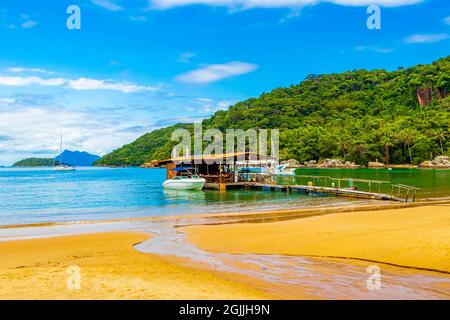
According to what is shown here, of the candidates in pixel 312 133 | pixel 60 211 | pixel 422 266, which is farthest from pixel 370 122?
pixel 422 266

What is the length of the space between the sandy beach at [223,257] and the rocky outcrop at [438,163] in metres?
110

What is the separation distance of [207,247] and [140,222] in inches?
386

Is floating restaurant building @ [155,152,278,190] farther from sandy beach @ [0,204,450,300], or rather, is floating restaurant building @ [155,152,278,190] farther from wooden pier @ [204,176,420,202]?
sandy beach @ [0,204,450,300]

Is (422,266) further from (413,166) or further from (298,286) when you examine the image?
(413,166)

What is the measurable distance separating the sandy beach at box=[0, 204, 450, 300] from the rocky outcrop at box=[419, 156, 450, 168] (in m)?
110

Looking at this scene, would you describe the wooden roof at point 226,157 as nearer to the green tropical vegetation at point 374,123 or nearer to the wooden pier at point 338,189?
the wooden pier at point 338,189

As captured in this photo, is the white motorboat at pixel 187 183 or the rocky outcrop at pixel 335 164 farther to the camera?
the rocky outcrop at pixel 335 164

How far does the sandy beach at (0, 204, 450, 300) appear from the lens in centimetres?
840

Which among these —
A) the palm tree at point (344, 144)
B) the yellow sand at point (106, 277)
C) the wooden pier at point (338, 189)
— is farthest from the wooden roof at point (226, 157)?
the palm tree at point (344, 144)

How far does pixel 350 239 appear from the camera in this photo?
14.4 m

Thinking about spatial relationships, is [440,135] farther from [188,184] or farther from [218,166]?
[188,184]

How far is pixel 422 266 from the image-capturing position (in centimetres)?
1054

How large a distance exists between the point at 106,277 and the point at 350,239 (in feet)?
29.4

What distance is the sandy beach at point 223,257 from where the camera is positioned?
8.40 meters
